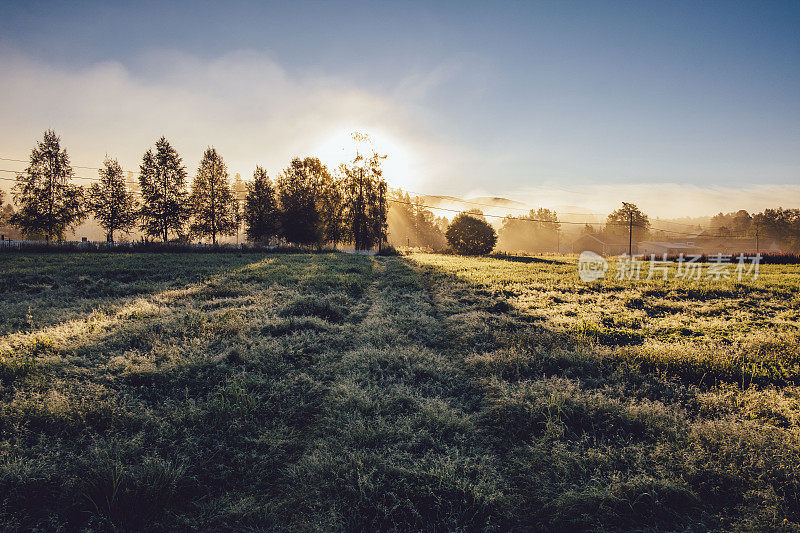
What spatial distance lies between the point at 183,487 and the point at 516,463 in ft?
12.7

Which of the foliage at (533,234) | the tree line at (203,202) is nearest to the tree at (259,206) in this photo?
the tree line at (203,202)

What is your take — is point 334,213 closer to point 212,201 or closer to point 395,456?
point 212,201

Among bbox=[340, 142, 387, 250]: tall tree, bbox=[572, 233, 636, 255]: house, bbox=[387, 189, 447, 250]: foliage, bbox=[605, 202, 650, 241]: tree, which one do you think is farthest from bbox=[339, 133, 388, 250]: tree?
bbox=[605, 202, 650, 241]: tree

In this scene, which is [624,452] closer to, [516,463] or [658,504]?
[658,504]

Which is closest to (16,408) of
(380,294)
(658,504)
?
(658,504)

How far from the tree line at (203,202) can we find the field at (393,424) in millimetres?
46784

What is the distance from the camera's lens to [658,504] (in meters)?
3.17

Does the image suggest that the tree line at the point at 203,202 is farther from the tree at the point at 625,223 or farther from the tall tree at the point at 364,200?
the tree at the point at 625,223

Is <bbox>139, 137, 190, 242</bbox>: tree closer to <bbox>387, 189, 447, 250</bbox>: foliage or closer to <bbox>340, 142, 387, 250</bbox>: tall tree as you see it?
<bbox>340, 142, 387, 250</bbox>: tall tree

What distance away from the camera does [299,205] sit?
179 feet

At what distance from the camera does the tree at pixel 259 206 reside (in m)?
57.1

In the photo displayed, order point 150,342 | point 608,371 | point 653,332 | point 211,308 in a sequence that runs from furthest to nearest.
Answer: point 211,308 < point 653,332 < point 150,342 < point 608,371

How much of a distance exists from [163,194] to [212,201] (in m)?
6.82

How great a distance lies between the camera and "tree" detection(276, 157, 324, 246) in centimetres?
5456
